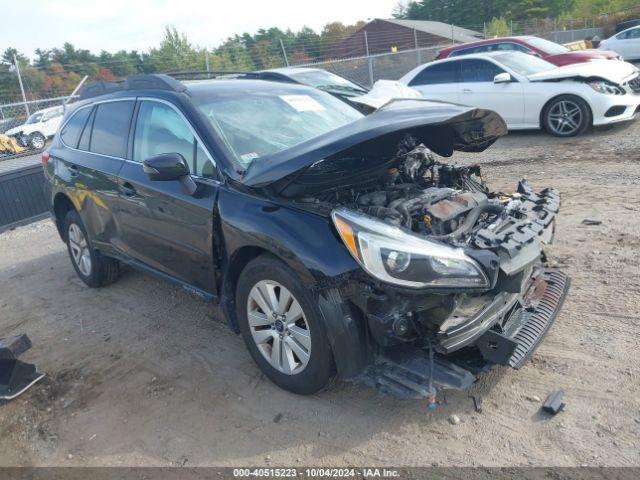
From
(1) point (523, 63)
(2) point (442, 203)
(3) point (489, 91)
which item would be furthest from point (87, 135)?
(1) point (523, 63)

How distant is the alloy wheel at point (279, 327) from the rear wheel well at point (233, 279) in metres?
0.21

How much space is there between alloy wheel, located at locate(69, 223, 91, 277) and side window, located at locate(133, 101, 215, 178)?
1579mm

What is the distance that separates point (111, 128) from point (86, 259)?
1.52 m

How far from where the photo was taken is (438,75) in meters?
10.8

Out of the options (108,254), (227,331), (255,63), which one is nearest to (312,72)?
(108,254)

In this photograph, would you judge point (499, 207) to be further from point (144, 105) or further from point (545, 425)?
point (144, 105)

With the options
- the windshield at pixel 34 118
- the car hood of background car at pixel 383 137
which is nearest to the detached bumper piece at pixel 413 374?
the car hood of background car at pixel 383 137

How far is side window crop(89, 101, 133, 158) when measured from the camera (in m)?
4.38

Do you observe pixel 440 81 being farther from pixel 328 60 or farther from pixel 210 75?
pixel 328 60

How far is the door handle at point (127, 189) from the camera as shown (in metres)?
4.13

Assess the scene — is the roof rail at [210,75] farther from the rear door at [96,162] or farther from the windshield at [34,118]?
the windshield at [34,118]

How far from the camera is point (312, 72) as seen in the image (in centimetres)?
1095

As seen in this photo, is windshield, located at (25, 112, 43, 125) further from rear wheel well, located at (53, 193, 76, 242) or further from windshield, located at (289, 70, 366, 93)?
rear wheel well, located at (53, 193, 76, 242)

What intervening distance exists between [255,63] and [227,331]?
2294 cm
